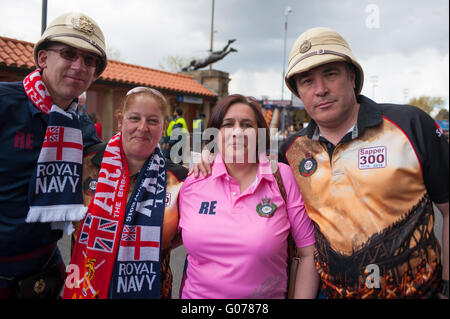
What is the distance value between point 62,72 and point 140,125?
584 millimetres

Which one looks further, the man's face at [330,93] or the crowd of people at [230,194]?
the man's face at [330,93]

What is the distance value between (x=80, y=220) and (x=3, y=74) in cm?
867

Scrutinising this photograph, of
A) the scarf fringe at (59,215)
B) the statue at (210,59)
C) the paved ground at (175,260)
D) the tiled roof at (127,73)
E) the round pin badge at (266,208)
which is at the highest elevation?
the statue at (210,59)

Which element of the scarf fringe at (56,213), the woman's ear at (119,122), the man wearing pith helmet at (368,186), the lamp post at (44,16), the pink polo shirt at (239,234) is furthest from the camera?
the lamp post at (44,16)

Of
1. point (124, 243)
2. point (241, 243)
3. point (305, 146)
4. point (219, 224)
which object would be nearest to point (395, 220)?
point (305, 146)

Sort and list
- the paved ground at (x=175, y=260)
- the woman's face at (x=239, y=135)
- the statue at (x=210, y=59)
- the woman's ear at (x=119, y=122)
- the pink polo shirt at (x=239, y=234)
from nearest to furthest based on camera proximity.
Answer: the pink polo shirt at (x=239, y=234)
the woman's face at (x=239, y=135)
the woman's ear at (x=119, y=122)
the paved ground at (x=175, y=260)
the statue at (x=210, y=59)

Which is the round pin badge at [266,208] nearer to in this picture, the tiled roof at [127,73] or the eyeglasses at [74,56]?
the eyeglasses at [74,56]

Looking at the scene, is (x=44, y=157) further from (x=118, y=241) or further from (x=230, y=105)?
(x=230, y=105)

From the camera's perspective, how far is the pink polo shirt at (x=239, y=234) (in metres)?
1.68

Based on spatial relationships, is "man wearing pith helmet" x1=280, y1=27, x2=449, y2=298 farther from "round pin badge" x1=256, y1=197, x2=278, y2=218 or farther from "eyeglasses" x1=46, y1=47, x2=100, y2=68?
"eyeglasses" x1=46, y1=47, x2=100, y2=68

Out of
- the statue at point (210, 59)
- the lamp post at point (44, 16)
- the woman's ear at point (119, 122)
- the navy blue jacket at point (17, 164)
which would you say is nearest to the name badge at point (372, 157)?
the woman's ear at point (119, 122)

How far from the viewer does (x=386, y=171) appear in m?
1.59

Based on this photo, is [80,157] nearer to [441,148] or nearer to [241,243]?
[241,243]

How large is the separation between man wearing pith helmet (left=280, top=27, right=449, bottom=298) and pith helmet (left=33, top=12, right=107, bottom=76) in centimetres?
131
